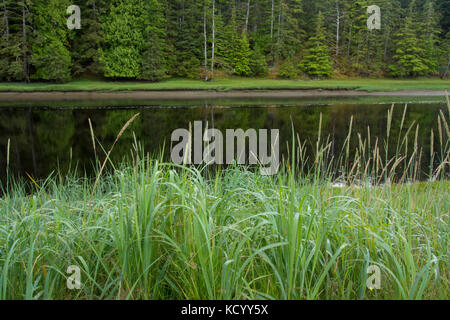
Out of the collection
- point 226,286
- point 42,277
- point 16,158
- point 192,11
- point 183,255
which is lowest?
point 16,158

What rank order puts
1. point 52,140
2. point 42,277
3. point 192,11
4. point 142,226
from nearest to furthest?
point 142,226 → point 42,277 → point 52,140 → point 192,11

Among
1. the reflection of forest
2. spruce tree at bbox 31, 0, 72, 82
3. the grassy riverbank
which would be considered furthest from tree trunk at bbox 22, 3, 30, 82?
the grassy riverbank

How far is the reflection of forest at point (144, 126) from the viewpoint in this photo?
9.98 meters

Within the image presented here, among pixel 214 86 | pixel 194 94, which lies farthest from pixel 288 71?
pixel 194 94

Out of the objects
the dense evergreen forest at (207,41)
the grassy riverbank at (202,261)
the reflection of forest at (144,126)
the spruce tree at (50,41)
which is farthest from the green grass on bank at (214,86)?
the grassy riverbank at (202,261)

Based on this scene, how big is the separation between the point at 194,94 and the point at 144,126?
46.5ft

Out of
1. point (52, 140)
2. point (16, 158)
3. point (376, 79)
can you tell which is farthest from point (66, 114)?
point (376, 79)

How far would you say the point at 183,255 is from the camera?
77.1 inches

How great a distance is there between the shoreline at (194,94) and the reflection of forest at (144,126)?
6.21 meters

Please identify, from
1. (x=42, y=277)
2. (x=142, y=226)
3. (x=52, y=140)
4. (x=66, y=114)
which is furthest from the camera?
(x=66, y=114)

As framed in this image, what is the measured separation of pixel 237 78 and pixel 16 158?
2737 centimetres

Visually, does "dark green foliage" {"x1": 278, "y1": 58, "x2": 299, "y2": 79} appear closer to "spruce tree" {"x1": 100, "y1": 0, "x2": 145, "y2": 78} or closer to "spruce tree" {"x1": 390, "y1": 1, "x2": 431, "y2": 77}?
"spruce tree" {"x1": 390, "y1": 1, "x2": 431, "y2": 77}

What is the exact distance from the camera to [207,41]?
3509 centimetres
